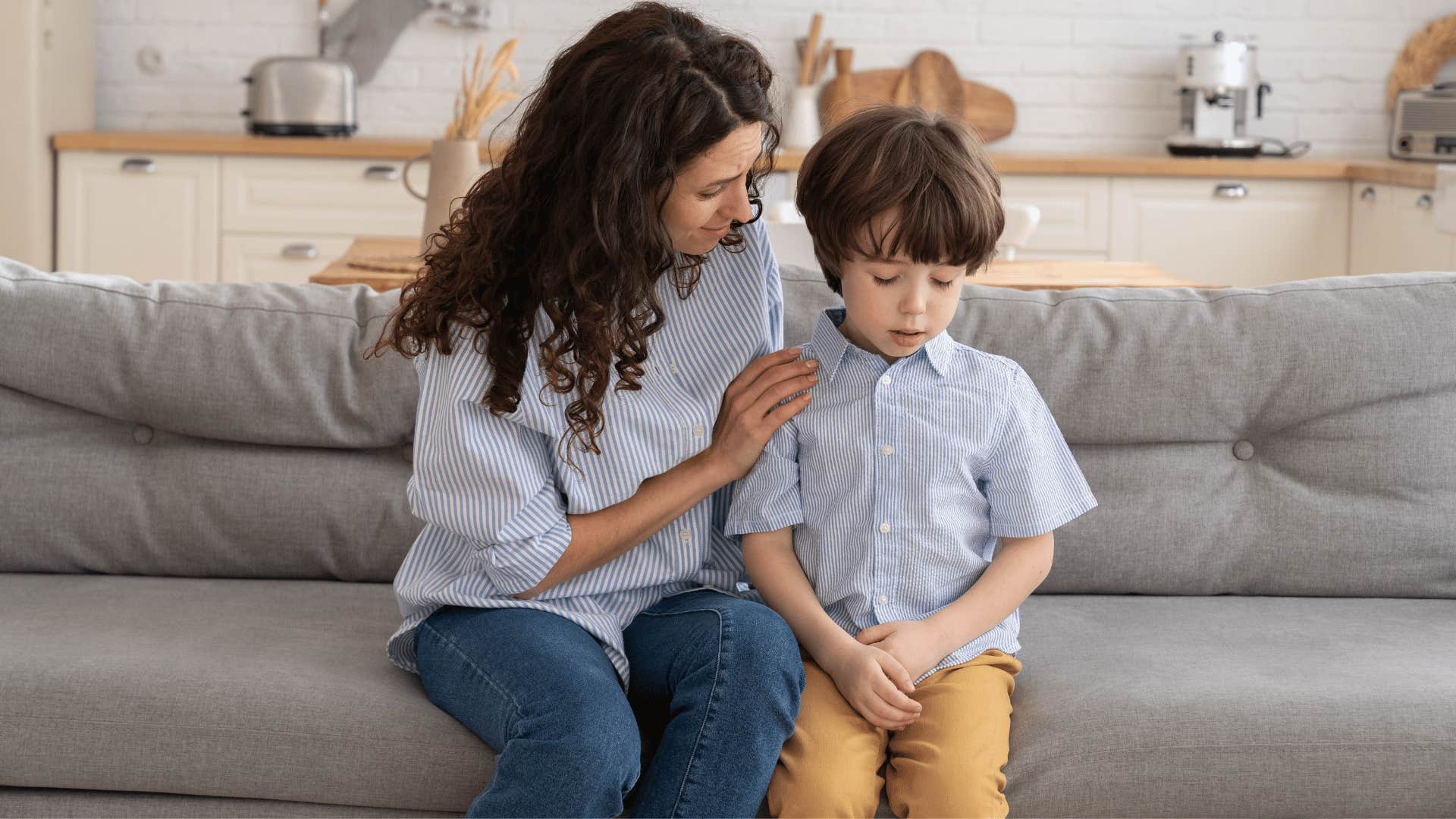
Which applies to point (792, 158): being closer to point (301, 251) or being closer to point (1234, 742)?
point (301, 251)

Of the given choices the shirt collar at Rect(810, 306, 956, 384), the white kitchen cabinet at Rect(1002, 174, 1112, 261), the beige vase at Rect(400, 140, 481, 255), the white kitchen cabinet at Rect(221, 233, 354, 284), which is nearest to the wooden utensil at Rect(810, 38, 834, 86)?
the white kitchen cabinet at Rect(1002, 174, 1112, 261)

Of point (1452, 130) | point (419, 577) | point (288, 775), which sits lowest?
point (288, 775)

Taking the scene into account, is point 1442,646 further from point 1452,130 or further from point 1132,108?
point 1132,108

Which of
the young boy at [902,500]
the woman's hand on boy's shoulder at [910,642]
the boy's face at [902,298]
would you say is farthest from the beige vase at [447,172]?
the woman's hand on boy's shoulder at [910,642]

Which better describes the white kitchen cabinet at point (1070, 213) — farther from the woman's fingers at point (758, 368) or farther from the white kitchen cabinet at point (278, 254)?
the woman's fingers at point (758, 368)

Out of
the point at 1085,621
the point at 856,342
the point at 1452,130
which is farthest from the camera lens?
the point at 1452,130

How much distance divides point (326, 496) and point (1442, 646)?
53.4 inches

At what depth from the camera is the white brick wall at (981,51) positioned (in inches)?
182

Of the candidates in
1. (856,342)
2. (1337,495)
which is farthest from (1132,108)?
(856,342)

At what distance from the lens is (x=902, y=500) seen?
4.87 feet

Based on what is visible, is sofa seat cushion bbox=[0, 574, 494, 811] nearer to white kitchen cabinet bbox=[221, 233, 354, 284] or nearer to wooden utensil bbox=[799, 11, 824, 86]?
white kitchen cabinet bbox=[221, 233, 354, 284]

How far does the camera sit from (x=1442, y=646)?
1.61 meters

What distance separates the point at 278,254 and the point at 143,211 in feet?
1.36

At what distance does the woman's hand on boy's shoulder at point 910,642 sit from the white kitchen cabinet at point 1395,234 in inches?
107
